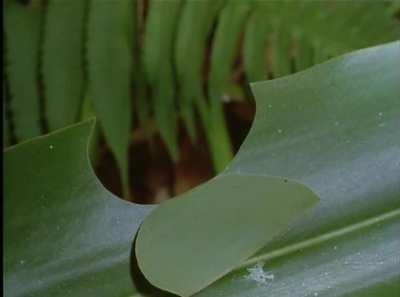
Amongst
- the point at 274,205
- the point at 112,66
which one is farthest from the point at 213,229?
the point at 112,66

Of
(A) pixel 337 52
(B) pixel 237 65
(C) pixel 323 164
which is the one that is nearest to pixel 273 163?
(C) pixel 323 164

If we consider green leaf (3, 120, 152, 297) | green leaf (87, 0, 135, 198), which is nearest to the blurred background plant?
green leaf (87, 0, 135, 198)

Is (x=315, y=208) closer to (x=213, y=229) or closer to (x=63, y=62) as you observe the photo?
(x=213, y=229)

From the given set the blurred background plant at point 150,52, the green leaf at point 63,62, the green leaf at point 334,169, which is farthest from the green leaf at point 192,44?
the green leaf at point 334,169

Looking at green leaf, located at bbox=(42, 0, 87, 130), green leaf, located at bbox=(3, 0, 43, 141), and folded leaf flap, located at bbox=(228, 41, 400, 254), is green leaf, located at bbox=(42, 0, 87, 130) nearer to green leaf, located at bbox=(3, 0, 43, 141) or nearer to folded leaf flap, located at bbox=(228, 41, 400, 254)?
green leaf, located at bbox=(3, 0, 43, 141)

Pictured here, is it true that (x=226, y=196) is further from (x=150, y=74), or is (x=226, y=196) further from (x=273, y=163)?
(x=150, y=74)

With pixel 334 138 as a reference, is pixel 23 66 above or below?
below
